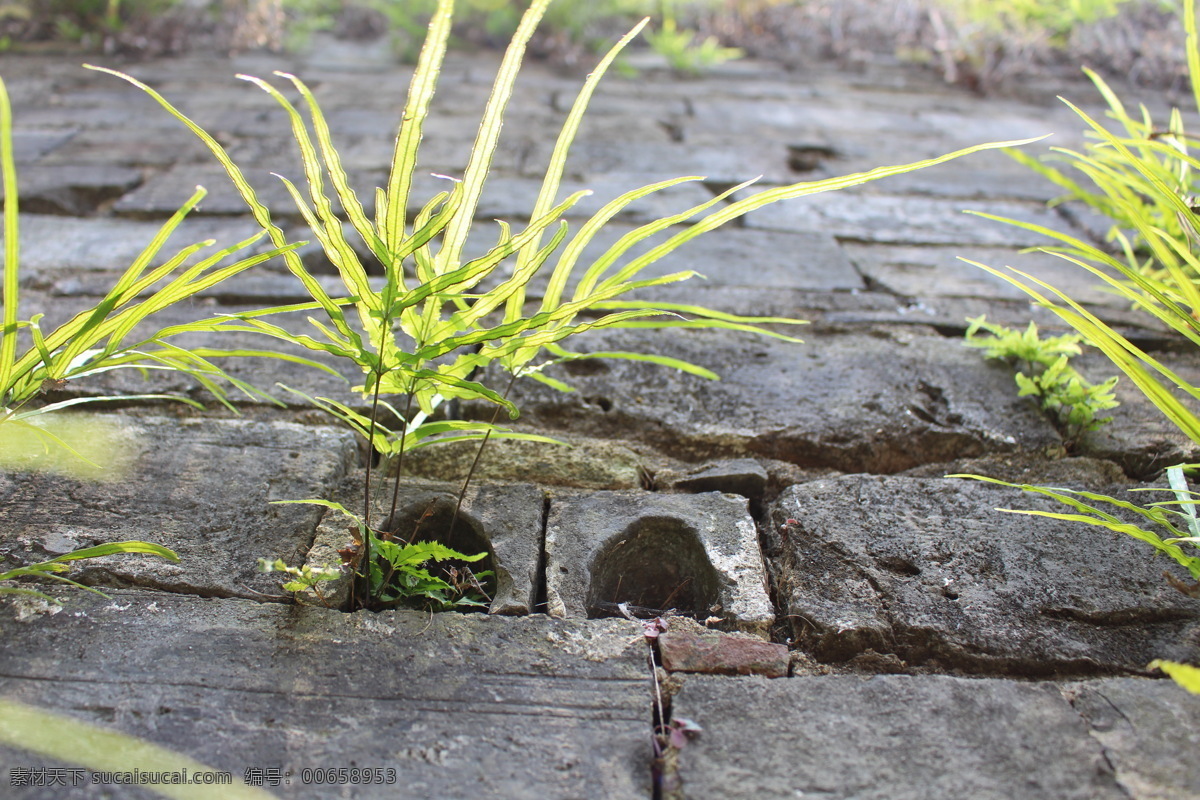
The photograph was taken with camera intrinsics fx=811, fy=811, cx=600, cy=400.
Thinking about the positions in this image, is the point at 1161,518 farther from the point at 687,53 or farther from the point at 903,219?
the point at 687,53

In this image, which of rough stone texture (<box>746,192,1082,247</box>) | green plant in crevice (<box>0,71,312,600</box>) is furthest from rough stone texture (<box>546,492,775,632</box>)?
rough stone texture (<box>746,192,1082,247</box>)

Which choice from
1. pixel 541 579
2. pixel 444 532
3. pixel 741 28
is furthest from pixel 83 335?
pixel 741 28

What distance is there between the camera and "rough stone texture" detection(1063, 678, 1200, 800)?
828 millimetres

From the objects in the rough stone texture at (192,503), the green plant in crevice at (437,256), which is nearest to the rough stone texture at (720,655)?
the green plant in crevice at (437,256)

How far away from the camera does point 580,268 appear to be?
212 cm

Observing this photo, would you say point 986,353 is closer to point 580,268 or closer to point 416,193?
point 580,268

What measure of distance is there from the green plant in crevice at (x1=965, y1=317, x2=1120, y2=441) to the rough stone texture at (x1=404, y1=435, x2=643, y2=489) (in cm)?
77

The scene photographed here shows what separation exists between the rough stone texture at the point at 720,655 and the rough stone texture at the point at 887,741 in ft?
0.09

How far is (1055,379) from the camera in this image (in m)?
1.48

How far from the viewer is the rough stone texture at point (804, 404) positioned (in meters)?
1.45

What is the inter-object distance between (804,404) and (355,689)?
3.12ft

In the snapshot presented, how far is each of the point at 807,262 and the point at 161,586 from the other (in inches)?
67.3

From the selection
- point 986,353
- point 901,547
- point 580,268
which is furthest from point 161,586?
point 986,353

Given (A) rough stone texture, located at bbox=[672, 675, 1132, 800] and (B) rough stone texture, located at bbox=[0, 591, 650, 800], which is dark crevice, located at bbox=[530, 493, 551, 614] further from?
(A) rough stone texture, located at bbox=[672, 675, 1132, 800]
